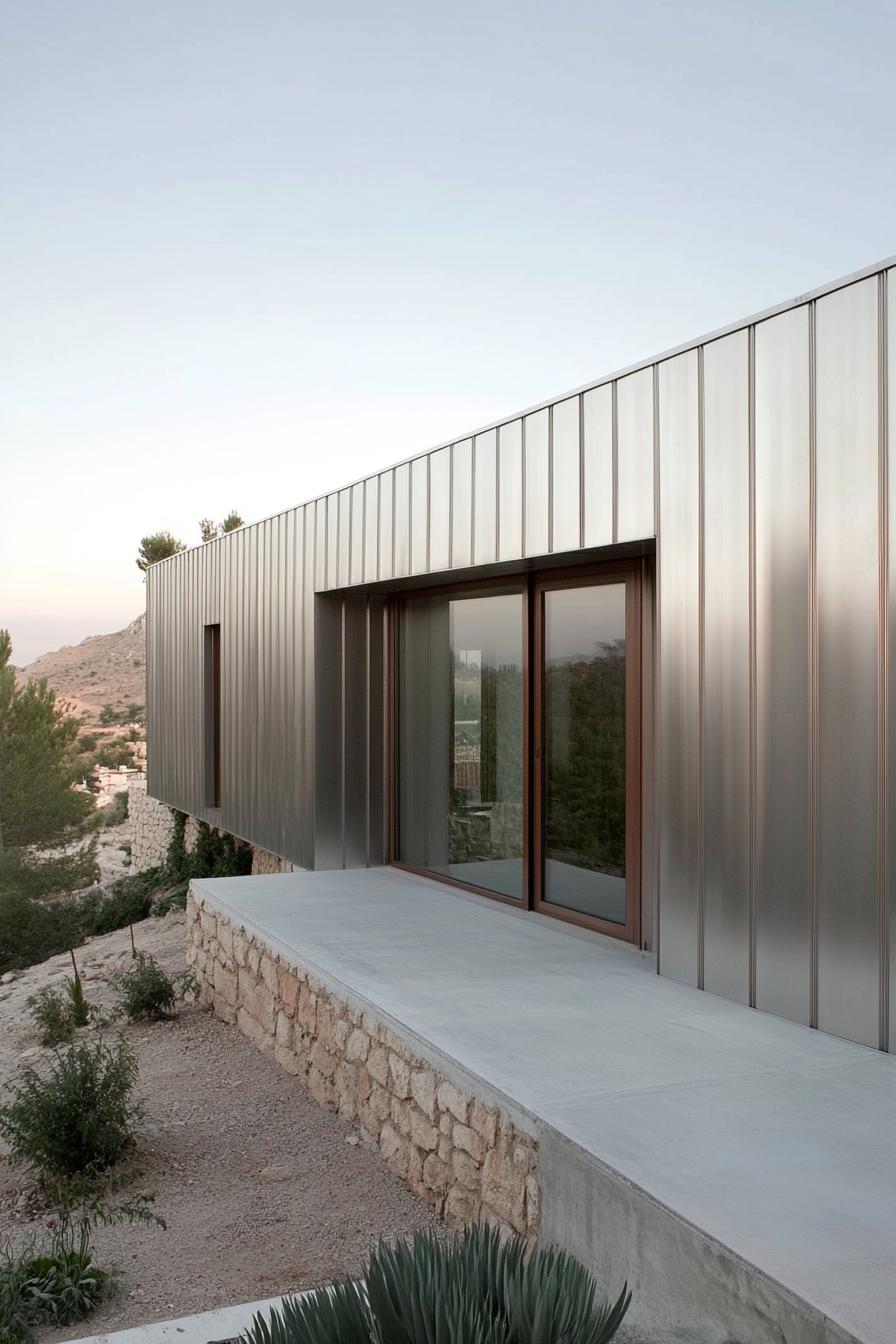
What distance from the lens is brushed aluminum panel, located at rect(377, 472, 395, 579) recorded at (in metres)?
7.36

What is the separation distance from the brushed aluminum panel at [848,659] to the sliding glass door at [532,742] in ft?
5.18

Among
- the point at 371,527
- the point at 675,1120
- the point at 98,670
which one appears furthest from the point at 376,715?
the point at 98,670

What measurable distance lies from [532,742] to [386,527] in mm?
2083

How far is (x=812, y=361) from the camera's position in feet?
13.0

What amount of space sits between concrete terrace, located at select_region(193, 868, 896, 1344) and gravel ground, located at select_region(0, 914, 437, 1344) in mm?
653

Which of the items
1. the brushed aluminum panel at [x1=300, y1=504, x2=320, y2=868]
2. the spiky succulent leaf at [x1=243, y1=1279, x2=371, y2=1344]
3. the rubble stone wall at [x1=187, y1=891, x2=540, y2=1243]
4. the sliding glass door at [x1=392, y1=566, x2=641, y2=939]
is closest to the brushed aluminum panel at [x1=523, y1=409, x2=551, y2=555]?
the sliding glass door at [x1=392, y1=566, x2=641, y2=939]

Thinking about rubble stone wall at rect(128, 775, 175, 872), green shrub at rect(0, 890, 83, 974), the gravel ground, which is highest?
the gravel ground

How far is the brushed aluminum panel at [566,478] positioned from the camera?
17.6 ft

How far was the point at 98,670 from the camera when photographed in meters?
62.1

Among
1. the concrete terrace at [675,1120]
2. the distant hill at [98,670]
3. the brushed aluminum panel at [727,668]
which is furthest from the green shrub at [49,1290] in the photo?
the distant hill at [98,670]

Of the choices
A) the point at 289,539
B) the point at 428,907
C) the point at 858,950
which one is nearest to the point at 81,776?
the point at 289,539

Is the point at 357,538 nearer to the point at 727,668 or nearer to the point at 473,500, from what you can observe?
the point at 473,500

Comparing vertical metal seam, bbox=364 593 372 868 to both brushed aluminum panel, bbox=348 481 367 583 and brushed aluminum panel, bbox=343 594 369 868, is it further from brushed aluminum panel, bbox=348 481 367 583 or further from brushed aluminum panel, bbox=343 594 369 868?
brushed aluminum panel, bbox=348 481 367 583

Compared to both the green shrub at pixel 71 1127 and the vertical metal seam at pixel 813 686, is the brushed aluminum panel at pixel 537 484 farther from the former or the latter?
the green shrub at pixel 71 1127
